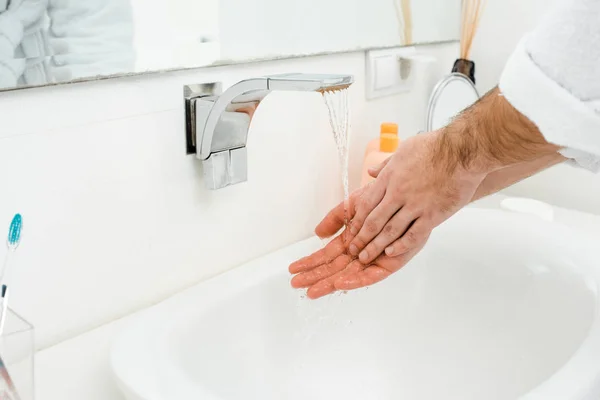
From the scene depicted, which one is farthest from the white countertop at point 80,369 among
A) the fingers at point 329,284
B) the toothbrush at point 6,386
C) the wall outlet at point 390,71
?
the wall outlet at point 390,71

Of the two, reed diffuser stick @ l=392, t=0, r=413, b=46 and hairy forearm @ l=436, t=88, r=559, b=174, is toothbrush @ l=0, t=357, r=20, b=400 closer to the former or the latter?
hairy forearm @ l=436, t=88, r=559, b=174

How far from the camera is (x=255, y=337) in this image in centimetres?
91

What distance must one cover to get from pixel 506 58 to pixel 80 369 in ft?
3.37

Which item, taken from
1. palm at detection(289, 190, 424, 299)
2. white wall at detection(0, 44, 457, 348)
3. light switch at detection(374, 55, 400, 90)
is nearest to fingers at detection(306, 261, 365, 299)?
palm at detection(289, 190, 424, 299)

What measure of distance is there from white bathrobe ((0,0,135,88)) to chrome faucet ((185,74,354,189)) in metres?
0.11

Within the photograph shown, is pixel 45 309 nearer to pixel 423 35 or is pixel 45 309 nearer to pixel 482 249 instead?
pixel 482 249

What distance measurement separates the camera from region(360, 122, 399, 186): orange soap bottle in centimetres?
110

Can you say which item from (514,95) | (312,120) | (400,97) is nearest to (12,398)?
(514,95)

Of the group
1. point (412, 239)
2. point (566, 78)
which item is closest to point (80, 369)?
point (412, 239)

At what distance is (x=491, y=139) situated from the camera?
70 centimetres

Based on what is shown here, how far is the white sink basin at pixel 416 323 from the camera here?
839 millimetres

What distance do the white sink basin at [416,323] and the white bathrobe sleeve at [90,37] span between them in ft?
0.93

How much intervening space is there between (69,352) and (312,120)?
1.66ft

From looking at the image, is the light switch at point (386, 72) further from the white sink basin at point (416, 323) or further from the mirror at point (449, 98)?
the white sink basin at point (416, 323)
